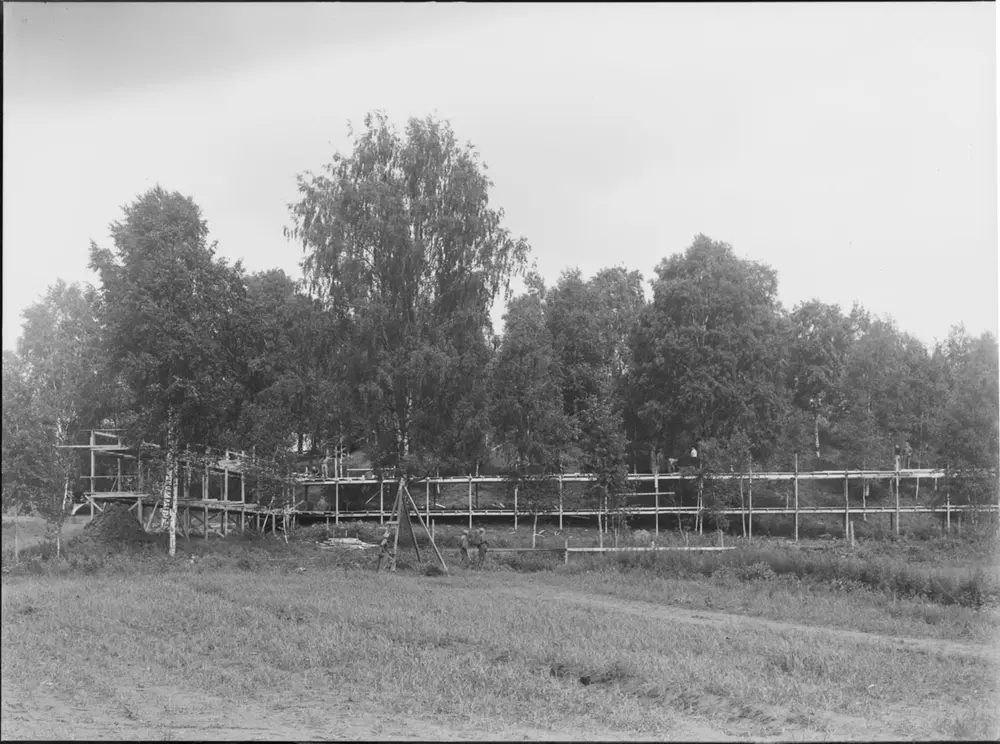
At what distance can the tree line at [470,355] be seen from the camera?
12.8 meters

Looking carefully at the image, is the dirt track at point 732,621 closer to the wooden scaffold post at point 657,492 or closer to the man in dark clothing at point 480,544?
the man in dark clothing at point 480,544

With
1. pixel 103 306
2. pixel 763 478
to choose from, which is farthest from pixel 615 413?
pixel 103 306

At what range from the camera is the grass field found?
666cm

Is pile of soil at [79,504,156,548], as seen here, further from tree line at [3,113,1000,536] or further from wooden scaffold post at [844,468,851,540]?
wooden scaffold post at [844,468,851,540]

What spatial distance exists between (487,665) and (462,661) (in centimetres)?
26

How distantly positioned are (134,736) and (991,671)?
743cm

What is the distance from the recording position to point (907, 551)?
17.5m

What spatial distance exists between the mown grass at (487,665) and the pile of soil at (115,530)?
0.75 m

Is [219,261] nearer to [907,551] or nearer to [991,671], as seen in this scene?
[991,671]

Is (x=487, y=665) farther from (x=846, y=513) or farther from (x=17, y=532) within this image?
(x=846, y=513)

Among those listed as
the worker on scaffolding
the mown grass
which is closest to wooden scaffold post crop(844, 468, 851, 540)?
the worker on scaffolding

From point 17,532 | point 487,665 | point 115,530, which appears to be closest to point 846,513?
point 487,665

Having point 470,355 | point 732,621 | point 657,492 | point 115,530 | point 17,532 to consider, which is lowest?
point 732,621

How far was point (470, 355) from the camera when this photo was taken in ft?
60.9
